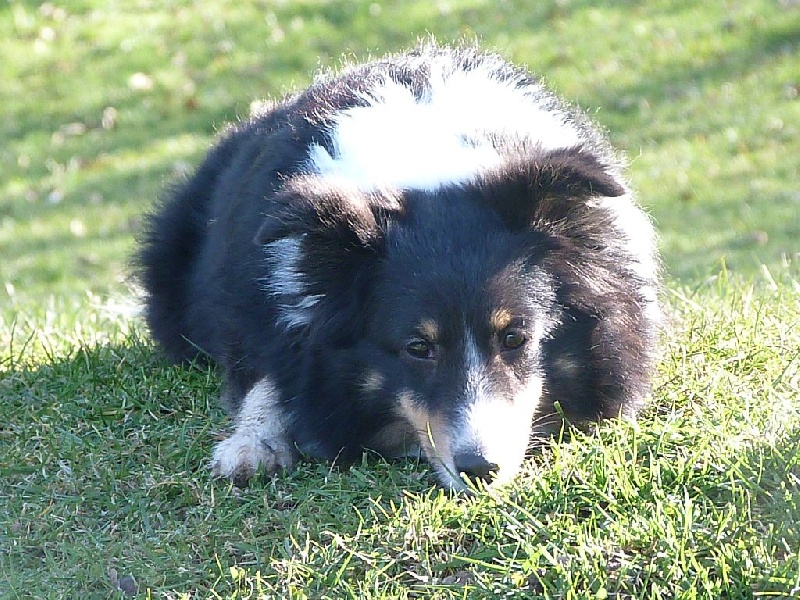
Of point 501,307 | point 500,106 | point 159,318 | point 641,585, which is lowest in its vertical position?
point 159,318

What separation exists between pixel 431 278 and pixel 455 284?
0.29ft

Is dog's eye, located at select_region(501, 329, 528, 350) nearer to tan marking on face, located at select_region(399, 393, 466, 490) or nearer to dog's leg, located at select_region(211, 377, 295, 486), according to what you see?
tan marking on face, located at select_region(399, 393, 466, 490)

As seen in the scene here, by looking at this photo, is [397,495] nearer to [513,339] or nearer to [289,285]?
[513,339]

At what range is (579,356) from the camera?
12.7ft

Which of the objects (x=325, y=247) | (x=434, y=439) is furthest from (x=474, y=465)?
(x=325, y=247)

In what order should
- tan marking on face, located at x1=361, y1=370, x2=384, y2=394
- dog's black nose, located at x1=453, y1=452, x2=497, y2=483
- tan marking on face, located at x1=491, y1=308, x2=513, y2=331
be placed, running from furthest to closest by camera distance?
tan marking on face, located at x1=361, y1=370, x2=384, y2=394
tan marking on face, located at x1=491, y1=308, x2=513, y2=331
dog's black nose, located at x1=453, y1=452, x2=497, y2=483

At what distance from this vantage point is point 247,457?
13.3 feet

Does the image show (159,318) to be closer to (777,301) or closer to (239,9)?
(777,301)

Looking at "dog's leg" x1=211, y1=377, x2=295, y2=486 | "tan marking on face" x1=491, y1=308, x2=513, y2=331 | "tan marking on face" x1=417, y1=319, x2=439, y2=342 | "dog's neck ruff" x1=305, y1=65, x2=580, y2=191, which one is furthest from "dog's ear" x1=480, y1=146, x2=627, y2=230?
"dog's leg" x1=211, y1=377, x2=295, y2=486

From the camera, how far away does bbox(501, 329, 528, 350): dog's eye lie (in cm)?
360

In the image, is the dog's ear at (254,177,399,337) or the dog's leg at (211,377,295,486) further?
the dog's leg at (211,377,295,486)

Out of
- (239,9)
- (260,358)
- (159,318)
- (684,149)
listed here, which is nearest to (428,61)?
(260,358)

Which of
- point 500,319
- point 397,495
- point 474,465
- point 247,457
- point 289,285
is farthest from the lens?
point 247,457

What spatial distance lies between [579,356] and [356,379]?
820 mm
